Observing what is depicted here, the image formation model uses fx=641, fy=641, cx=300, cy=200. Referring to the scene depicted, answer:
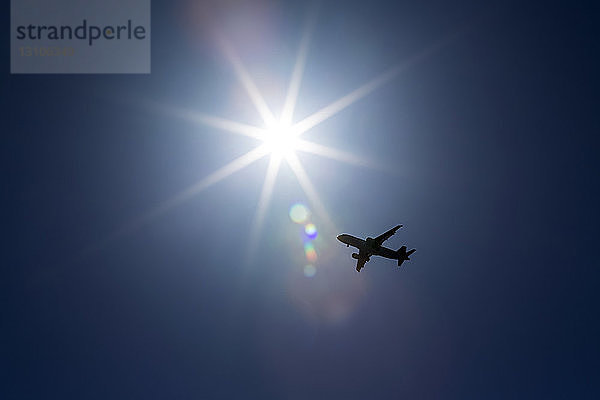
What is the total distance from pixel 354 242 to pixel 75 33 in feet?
313

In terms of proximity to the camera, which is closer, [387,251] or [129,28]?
[129,28]

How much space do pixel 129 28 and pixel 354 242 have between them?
86230 millimetres

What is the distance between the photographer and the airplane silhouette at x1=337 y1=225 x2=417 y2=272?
18712cm

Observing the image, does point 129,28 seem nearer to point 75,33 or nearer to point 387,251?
point 75,33

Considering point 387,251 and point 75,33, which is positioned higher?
point 75,33

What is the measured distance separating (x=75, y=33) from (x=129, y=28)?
13.6 metres

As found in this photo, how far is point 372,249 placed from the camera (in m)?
188

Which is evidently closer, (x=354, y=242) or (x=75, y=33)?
(x=75, y=33)

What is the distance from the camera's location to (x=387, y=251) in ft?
624

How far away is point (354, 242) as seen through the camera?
18988 cm

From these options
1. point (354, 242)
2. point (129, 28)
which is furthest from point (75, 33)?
point (354, 242)

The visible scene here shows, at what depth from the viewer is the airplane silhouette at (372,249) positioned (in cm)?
18712

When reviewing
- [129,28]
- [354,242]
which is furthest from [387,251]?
[129,28]

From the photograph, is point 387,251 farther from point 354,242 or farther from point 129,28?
point 129,28
